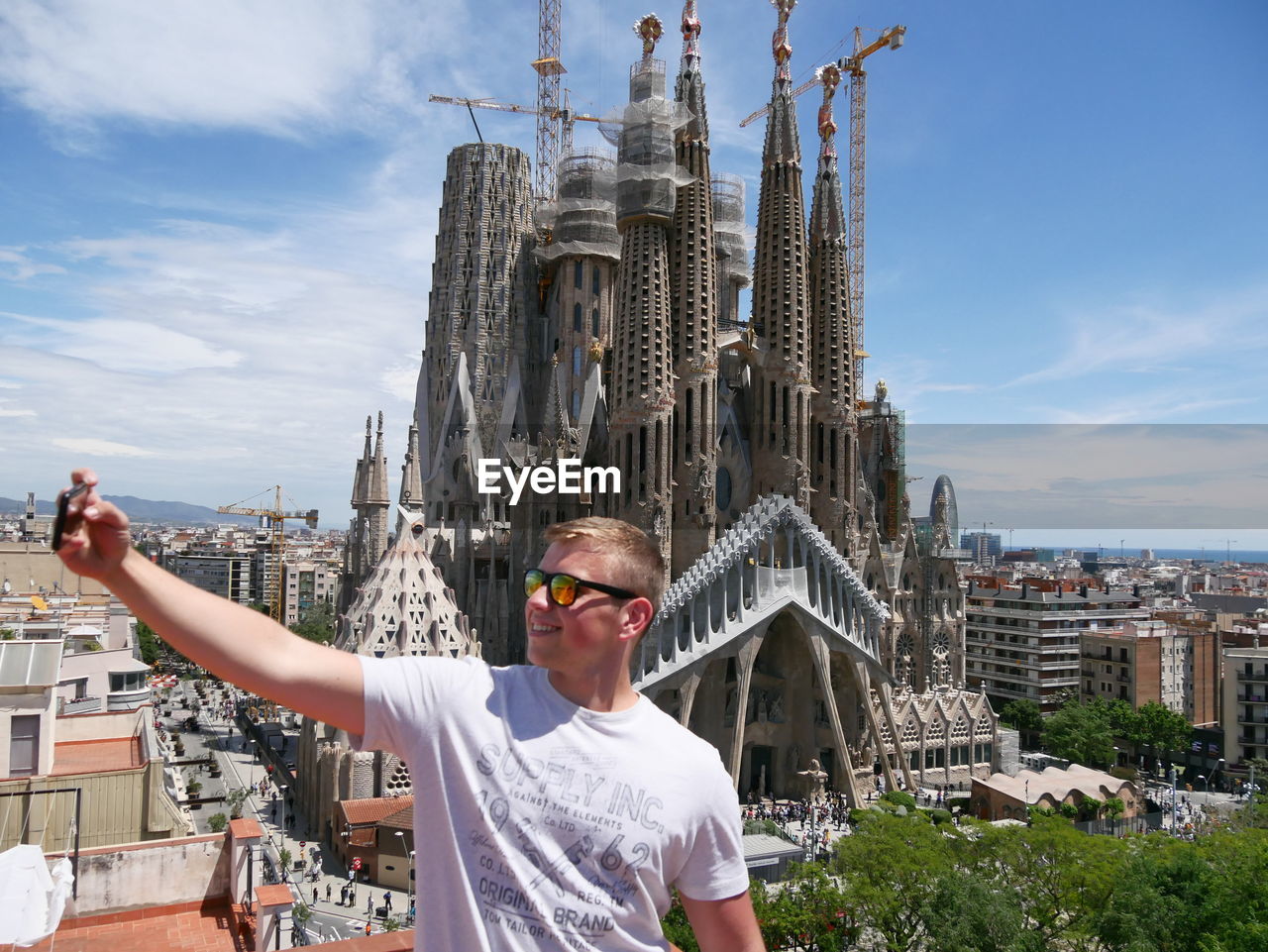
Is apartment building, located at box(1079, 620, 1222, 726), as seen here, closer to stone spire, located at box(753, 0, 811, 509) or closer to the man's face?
stone spire, located at box(753, 0, 811, 509)

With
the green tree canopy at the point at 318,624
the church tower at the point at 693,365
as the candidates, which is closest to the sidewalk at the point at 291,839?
the green tree canopy at the point at 318,624

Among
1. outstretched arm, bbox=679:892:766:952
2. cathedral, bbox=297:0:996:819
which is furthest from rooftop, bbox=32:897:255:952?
cathedral, bbox=297:0:996:819

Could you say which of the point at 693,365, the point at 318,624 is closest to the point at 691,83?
the point at 693,365

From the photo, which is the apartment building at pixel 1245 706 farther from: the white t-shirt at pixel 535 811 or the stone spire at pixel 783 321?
the white t-shirt at pixel 535 811

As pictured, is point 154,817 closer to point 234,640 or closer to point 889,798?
point 234,640

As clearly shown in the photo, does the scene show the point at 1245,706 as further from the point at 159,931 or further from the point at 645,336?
the point at 159,931

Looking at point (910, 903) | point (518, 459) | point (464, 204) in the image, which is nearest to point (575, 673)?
point (910, 903)
